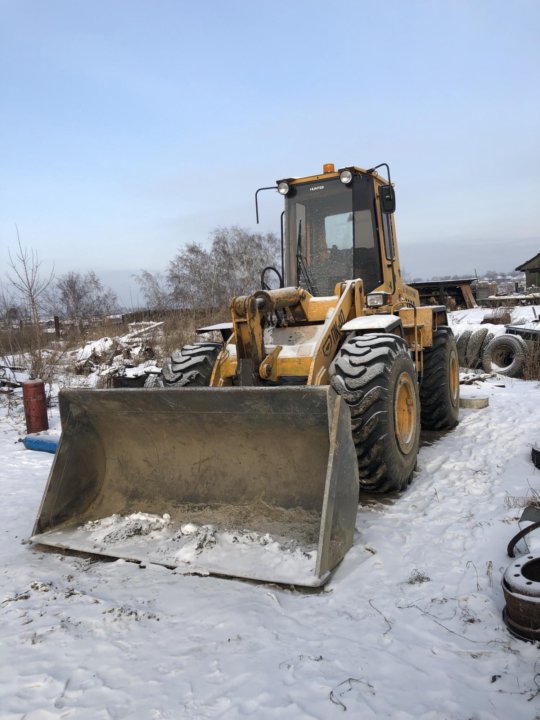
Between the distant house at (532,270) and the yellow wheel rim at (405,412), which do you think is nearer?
the yellow wheel rim at (405,412)

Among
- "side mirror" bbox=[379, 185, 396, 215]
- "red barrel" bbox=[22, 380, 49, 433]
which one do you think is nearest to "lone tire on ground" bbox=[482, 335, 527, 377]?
"side mirror" bbox=[379, 185, 396, 215]

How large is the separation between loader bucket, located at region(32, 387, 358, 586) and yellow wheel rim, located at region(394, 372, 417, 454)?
3.50 feet

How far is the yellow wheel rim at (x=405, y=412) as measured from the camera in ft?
15.5

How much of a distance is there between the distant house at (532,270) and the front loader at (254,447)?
42.8m

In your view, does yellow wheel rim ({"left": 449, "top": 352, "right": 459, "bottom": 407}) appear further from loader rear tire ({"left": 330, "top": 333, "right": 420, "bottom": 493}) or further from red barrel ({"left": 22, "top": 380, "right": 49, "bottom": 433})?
red barrel ({"left": 22, "top": 380, "right": 49, "bottom": 433})

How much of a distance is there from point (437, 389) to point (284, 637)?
4.85 m

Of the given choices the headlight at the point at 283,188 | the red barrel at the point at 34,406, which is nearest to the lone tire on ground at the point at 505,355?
the headlight at the point at 283,188

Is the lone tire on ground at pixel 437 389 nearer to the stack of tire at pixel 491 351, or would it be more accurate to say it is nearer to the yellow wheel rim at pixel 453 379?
the yellow wheel rim at pixel 453 379

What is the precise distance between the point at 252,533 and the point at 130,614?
101 centimetres

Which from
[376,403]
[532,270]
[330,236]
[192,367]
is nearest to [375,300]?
[330,236]

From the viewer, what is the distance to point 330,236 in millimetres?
6094

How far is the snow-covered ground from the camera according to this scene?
229 cm

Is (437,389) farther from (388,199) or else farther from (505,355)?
(505,355)

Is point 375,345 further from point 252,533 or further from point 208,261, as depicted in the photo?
point 208,261
